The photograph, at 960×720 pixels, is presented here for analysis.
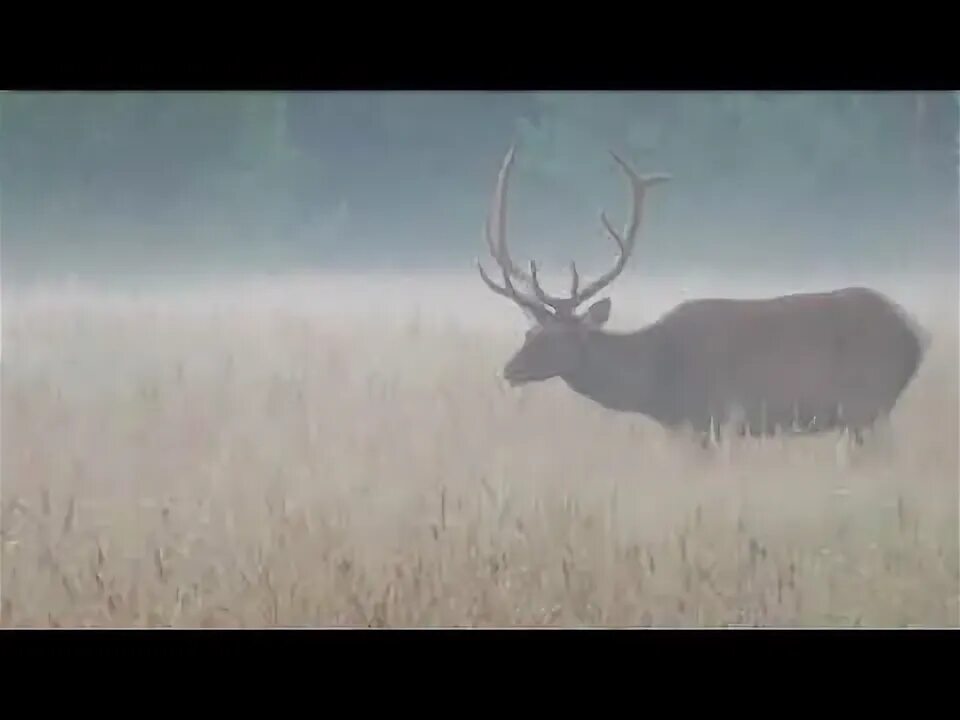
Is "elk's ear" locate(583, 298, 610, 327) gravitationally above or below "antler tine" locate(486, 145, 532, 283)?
below

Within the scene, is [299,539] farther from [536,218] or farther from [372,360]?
[536,218]

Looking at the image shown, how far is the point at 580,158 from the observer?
2588 mm

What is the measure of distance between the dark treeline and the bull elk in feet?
0.20

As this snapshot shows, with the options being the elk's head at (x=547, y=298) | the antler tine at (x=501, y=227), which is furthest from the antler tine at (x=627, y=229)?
the antler tine at (x=501, y=227)

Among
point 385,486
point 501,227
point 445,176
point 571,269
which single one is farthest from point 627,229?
point 385,486

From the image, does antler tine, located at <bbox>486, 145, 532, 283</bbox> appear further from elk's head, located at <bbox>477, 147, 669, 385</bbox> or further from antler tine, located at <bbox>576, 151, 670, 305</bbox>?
antler tine, located at <bbox>576, 151, 670, 305</bbox>

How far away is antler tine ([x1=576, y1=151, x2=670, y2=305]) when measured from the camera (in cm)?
258

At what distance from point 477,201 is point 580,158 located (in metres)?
0.21

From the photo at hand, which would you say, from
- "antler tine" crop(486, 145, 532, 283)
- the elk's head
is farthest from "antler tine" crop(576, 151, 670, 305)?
"antler tine" crop(486, 145, 532, 283)

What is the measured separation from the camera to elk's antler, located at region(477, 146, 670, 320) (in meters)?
2.58

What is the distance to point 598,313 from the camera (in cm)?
258

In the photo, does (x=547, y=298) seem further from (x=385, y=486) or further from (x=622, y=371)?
(x=385, y=486)

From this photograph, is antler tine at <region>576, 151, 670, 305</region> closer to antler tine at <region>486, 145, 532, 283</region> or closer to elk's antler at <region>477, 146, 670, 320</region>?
elk's antler at <region>477, 146, 670, 320</region>

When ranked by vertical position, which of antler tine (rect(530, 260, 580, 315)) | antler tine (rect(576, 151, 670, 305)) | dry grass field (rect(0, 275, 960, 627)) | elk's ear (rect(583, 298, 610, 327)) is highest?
antler tine (rect(576, 151, 670, 305))
